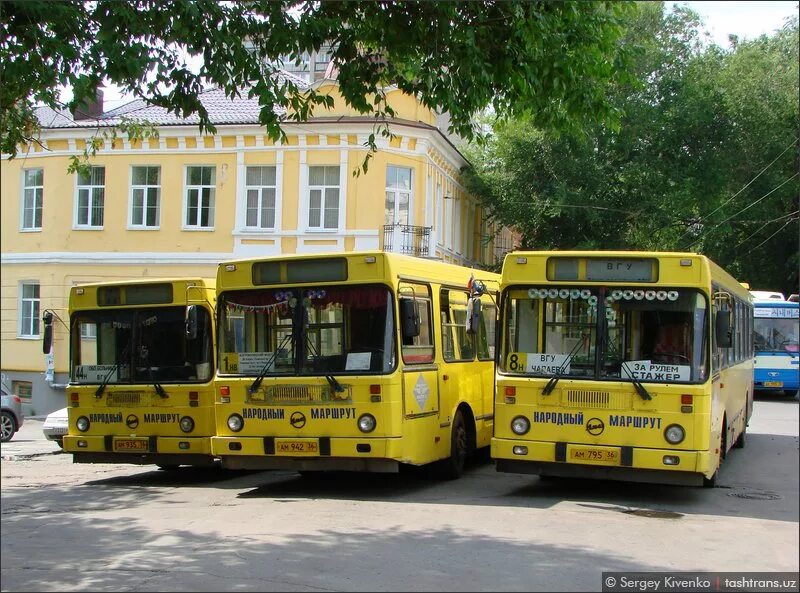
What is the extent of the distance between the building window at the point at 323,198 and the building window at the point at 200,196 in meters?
3.22

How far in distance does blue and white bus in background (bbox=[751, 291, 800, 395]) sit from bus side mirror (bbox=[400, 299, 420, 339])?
23.1m

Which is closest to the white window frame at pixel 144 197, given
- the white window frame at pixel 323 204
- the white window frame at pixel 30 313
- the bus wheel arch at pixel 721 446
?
the white window frame at pixel 30 313

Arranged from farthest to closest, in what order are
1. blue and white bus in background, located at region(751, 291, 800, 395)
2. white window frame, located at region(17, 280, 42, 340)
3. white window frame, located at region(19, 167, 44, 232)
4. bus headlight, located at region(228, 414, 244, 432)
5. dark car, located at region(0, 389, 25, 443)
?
white window frame, located at region(19, 167, 44, 232)
white window frame, located at region(17, 280, 42, 340)
blue and white bus in background, located at region(751, 291, 800, 395)
dark car, located at region(0, 389, 25, 443)
bus headlight, located at region(228, 414, 244, 432)

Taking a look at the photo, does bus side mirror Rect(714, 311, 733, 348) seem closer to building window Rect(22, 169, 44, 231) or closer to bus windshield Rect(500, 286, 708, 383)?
bus windshield Rect(500, 286, 708, 383)

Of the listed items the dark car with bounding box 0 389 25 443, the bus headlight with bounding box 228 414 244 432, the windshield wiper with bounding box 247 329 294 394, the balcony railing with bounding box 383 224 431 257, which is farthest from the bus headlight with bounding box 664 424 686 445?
the balcony railing with bounding box 383 224 431 257

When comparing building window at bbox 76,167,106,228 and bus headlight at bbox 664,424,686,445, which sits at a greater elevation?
building window at bbox 76,167,106,228

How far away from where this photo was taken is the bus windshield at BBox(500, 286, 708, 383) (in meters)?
10.7

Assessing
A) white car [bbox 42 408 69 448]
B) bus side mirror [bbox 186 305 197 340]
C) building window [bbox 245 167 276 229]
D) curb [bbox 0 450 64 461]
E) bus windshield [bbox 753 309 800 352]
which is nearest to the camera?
bus side mirror [bbox 186 305 197 340]

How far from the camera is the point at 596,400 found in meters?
10.8

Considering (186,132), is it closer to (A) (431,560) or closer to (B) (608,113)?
(B) (608,113)

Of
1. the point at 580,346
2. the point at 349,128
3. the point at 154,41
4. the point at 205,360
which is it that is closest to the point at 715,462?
the point at 580,346

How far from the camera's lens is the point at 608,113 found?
12.4 m

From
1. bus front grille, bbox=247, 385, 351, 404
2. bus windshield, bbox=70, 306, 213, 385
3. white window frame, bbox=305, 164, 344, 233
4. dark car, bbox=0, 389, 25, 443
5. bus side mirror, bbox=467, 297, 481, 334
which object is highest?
white window frame, bbox=305, 164, 344, 233

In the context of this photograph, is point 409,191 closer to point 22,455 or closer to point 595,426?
point 22,455
